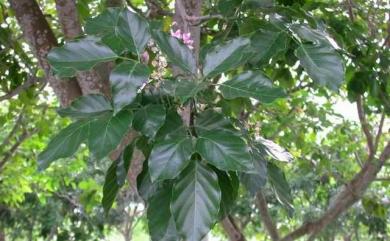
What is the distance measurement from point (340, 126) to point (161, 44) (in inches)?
133

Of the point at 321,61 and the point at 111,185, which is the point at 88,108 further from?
the point at 321,61

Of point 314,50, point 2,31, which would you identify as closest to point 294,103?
point 2,31

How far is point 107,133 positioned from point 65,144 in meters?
0.08

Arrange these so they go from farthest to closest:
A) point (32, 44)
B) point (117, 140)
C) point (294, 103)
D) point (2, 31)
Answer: point (294, 103) < point (2, 31) < point (32, 44) < point (117, 140)

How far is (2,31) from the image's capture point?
2.24 m

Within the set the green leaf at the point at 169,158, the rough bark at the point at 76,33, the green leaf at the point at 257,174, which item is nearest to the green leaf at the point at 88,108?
the green leaf at the point at 169,158

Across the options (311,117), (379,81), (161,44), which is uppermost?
(161,44)

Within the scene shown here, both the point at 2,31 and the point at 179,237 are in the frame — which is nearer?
the point at 179,237

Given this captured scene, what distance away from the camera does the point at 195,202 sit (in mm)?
802

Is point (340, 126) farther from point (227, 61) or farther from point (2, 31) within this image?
point (227, 61)

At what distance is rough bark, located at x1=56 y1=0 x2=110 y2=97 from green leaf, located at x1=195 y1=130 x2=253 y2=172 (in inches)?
40.3

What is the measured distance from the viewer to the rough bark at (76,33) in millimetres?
1792

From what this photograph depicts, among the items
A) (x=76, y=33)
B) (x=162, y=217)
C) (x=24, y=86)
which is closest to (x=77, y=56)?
(x=162, y=217)

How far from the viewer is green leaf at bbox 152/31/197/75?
2.86 ft
